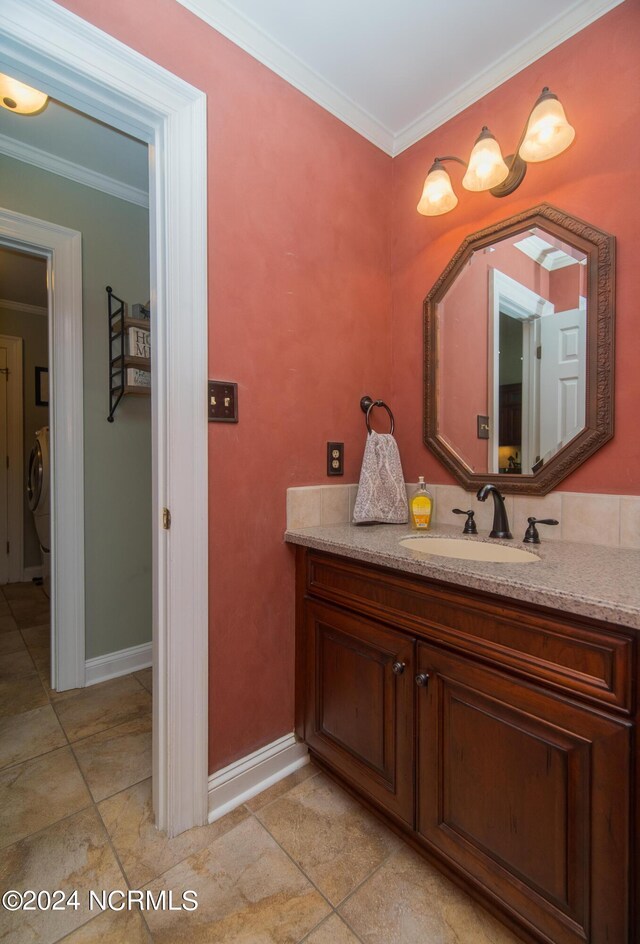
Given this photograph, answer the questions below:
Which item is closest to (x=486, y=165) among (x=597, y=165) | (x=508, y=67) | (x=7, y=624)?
(x=597, y=165)

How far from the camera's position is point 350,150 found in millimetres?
1678

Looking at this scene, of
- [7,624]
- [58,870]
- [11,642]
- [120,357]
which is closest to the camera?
[58,870]

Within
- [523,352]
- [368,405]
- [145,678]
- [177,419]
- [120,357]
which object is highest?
[120,357]

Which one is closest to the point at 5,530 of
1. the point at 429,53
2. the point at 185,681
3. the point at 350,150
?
the point at 185,681

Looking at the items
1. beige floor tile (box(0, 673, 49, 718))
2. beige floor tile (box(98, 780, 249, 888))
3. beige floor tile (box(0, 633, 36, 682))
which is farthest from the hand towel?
beige floor tile (box(0, 633, 36, 682))

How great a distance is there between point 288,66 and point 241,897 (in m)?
2.55

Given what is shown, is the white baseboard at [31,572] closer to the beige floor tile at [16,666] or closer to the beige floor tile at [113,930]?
the beige floor tile at [16,666]

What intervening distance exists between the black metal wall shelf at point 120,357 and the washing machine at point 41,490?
109cm

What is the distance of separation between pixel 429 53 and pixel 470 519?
1652 mm

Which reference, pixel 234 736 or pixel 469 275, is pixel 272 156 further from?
pixel 234 736

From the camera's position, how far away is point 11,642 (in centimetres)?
251

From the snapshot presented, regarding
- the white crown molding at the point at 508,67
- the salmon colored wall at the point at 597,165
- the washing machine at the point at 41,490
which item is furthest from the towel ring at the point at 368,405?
the washing machine at the point at 41,490

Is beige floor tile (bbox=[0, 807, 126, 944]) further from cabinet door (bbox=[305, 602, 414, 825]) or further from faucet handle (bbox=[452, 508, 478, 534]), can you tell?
faucet handle (bbox=[452, 508, 478, 534])

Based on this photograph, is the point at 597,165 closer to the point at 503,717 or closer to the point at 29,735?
the point at 503,717
